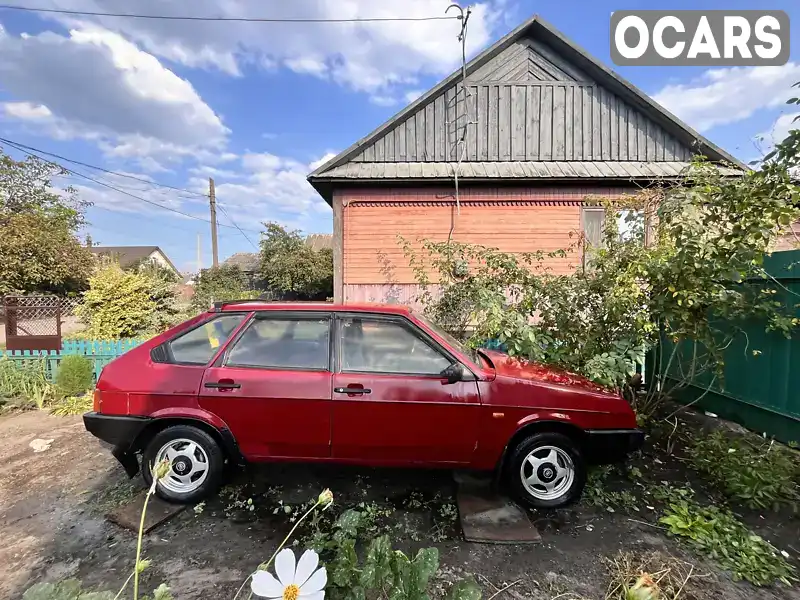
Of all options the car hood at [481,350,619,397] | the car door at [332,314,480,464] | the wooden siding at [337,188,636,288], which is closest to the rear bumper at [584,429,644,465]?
the car hood at [481,350,619,397]

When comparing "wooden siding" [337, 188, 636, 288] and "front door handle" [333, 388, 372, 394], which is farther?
"wooden siding" [337, 188, 636, 288]

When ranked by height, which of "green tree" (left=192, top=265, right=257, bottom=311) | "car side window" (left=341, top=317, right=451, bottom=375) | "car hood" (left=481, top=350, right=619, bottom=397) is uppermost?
"green tree" (left=192, top=265, right=257, bottom=311)

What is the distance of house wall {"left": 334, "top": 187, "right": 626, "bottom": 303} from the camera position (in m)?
9.55

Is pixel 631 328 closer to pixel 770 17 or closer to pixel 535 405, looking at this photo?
pixel 535 405

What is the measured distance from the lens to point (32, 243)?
15016 millimetres

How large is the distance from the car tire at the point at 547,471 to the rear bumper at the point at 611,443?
0.13m

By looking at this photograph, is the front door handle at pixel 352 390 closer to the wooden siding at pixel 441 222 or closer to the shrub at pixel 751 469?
the shrub at pixel 751 469

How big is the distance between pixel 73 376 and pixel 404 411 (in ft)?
18.2

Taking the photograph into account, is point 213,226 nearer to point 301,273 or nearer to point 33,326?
point 301,273

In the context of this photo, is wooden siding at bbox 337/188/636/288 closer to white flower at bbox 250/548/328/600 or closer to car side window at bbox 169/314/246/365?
car side window at bbox 169/314/246/365

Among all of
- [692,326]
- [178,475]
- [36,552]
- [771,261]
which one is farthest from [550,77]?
[36,552]

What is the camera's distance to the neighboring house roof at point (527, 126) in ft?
31.9

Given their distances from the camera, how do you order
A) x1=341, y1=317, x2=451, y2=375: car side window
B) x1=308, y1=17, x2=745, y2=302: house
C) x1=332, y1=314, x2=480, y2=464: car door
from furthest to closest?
x1=308, y1=17, x2=745, y2=302: house → x1=341, y1=317, x2=451, y2=375: car side window → x1=332, y1=314, x2=480, y2=464: car door

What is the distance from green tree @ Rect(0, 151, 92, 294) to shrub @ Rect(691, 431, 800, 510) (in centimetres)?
1895
